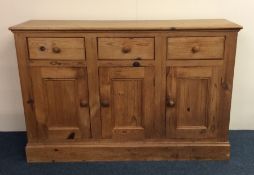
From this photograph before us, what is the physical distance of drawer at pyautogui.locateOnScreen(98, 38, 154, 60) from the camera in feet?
5.71

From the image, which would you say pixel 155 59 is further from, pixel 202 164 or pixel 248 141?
pixel 248 141

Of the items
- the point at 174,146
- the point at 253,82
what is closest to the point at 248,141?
the point at 253,82

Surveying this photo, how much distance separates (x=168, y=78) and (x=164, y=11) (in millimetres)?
556

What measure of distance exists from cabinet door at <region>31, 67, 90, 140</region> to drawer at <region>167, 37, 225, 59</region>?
0.55 metres

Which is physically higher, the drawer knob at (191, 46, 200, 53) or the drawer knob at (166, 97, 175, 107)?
the drawer knob at (191, 46, 200, 53)

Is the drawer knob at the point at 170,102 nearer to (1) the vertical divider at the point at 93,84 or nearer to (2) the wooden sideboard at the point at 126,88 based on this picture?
(2) the wooden sideboard at the point at 126,88

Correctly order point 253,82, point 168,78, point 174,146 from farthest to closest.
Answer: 1. point 253,82
2. point 174,146
3. point 168,78

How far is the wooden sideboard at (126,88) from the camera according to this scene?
1.74 m

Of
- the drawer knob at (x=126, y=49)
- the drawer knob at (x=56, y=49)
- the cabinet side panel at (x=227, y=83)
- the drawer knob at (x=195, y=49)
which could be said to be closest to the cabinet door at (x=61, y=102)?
the drawer knob at (x=56, y=49)

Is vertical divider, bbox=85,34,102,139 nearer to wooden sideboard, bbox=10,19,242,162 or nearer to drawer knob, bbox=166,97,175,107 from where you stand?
wooden sideboard, bbox=10,19,242,162

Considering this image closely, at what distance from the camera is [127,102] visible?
1.87m

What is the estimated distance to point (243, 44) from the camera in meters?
2.14

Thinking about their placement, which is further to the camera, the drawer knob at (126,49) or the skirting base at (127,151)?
the skirting base at (127,151)

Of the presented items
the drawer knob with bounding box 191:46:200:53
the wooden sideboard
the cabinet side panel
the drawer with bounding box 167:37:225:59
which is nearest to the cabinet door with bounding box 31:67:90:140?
the wooden sideboard
